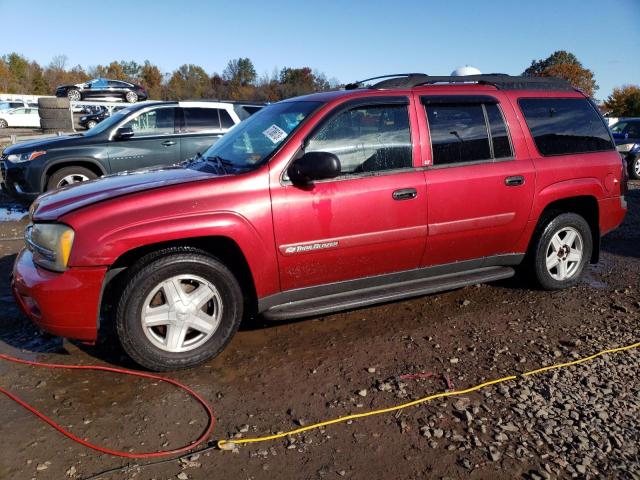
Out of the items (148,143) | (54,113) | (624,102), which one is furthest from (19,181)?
(624,102)

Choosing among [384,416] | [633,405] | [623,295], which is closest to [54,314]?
[384,416]

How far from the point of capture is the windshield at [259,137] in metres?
3.70

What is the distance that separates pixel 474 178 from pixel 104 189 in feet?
9.02

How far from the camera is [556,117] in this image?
458 cm

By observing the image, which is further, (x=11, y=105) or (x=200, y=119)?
(x=11, y=105)

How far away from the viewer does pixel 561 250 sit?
4.75 metres

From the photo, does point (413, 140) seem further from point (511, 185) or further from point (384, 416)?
point (384, 416)

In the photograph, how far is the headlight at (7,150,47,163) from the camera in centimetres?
750

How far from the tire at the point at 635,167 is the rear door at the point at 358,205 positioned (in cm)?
1135

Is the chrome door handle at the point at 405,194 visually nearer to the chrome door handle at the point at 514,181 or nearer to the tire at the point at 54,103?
the chrome door handle at the point at 514,181

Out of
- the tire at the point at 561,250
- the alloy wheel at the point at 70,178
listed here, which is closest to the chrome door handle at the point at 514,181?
the tire at the point at 561,250

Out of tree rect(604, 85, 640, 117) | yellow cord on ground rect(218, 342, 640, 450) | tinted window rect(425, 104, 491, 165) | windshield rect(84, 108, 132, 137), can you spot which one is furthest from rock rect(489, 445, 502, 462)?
tree rect(604, 85, 640, 117)

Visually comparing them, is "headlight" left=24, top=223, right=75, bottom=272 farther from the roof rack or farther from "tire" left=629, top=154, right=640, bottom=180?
"tire" left=629, top=154, right=640, bottom=180

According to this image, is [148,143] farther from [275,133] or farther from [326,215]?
[326,215]
